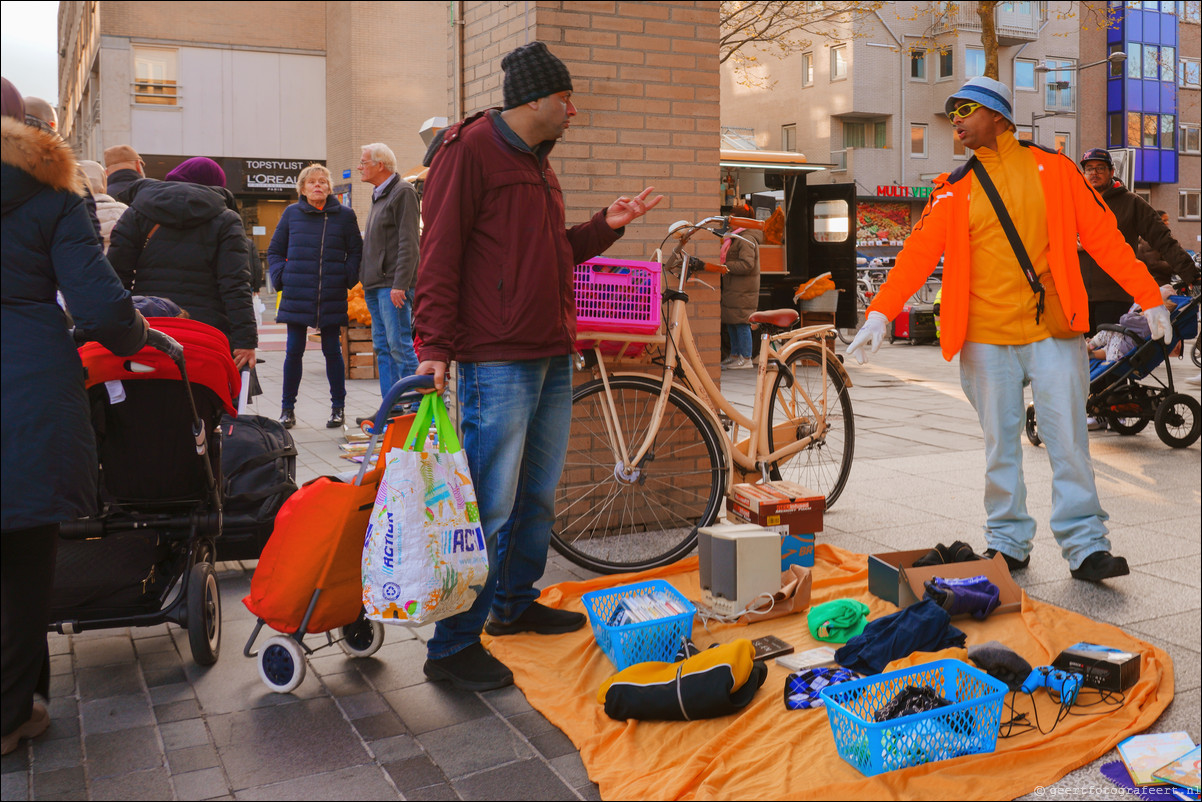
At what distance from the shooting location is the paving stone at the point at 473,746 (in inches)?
121

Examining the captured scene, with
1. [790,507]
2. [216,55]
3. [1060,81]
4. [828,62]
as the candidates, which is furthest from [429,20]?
[790,507]

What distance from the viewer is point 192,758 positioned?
3.11 meters

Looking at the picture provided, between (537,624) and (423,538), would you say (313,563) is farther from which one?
(537,624)

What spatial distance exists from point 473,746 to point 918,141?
42774 millimetres

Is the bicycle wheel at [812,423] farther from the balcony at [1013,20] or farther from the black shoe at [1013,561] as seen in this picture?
the balcony at [1013,20]

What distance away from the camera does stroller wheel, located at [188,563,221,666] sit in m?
3.76

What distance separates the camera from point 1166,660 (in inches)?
147

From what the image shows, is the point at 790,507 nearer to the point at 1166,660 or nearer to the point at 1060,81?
the point at 1166,660

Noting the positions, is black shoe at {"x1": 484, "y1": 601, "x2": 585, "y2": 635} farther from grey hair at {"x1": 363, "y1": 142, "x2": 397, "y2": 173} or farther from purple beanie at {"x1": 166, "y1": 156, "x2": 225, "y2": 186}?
grey hair at {"x1": 363, "y1": 142, "x2": 397, "y2": 173}

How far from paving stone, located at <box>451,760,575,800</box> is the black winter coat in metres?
3.55

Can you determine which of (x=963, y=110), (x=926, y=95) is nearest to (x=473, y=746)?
(x=963, y=110)

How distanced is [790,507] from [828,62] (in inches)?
1561

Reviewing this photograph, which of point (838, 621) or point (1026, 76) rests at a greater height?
point (1026, 76)

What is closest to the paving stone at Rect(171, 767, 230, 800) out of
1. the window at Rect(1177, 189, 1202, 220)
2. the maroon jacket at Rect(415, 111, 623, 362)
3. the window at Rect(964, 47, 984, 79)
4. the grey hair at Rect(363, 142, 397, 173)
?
the maroon jacket at Rect(415, 111, 623, 362)
